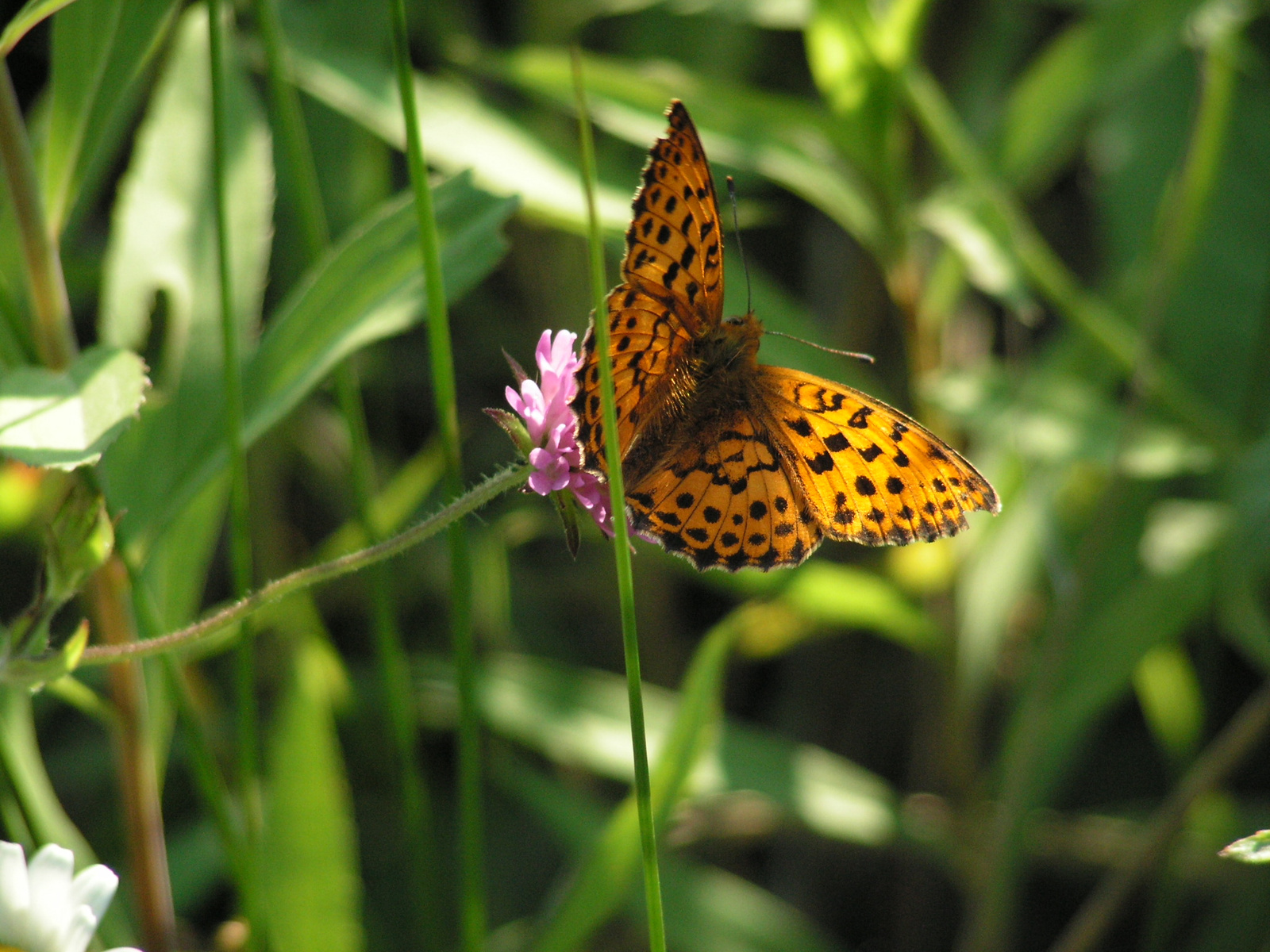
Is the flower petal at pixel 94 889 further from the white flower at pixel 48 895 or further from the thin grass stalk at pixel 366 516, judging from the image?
the thin grass stalk at pixel 366 516

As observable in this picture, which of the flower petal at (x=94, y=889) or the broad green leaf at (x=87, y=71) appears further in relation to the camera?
the broad green leaf at (x=87, y=71)

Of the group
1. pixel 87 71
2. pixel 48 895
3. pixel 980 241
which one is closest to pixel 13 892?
pixel 48 895

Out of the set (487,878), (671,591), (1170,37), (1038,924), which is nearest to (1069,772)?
(1038,924)

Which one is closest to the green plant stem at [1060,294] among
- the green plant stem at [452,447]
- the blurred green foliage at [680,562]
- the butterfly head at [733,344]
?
the blurred green foliage at [680,562]

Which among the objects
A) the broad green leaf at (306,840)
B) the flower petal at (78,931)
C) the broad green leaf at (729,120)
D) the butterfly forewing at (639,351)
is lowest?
the flower petal at (78,931)

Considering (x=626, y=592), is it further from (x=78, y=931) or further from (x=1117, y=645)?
(x=1117, y=645)

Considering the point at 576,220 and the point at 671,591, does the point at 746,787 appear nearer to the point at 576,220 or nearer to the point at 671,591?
the point at 671,591
